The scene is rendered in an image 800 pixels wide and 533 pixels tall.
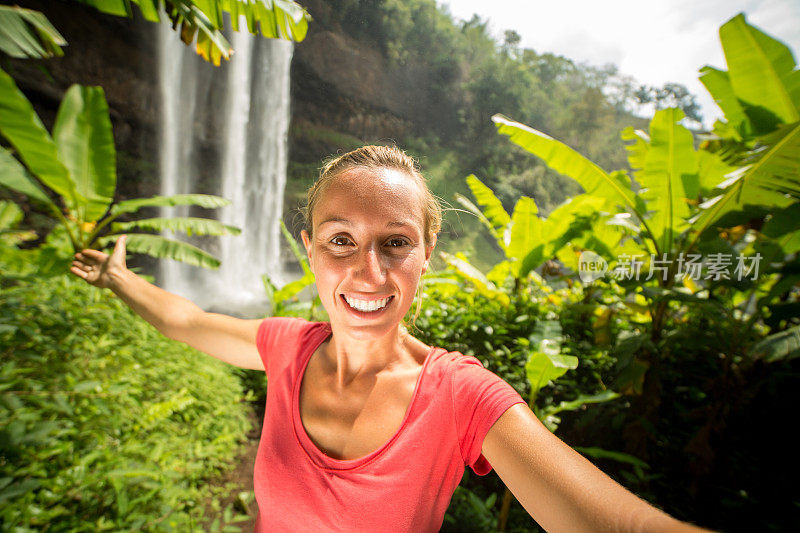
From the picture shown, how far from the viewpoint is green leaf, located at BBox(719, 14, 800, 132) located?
1492 mm

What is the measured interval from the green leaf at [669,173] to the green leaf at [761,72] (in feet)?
0.79

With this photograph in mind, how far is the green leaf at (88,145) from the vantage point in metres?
1.56

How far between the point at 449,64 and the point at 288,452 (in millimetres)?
3323

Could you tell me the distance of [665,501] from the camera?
1574 millimetres

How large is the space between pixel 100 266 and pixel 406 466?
1.00 m

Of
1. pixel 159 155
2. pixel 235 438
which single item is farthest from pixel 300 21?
pixel 159 155

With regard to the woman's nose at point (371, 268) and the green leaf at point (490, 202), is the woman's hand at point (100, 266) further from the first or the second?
the green leaf at point (490, 202)

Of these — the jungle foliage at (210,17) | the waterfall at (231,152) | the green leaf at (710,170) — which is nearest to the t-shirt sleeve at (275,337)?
the jungle foliage at (210,17)

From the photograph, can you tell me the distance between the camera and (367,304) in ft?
1.91

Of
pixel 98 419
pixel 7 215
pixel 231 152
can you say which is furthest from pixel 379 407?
pixel 231 152

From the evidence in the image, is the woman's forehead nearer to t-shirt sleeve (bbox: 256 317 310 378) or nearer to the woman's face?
the woman's face

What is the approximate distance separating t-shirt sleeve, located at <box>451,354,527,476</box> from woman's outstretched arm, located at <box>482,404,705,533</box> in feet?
0.04

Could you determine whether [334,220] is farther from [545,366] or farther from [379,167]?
[545,366]

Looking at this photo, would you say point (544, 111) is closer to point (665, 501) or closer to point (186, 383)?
point (665, 501)
